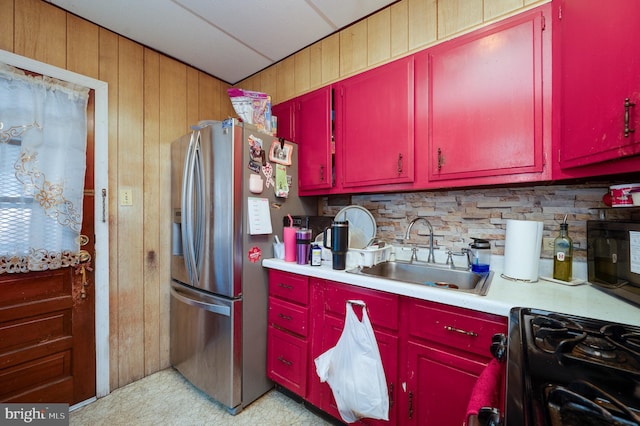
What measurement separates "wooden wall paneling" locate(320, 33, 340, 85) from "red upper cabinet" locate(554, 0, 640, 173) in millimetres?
1267

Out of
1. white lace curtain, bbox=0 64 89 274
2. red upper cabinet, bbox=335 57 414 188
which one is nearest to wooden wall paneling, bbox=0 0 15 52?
white lace curtain, bbox=0 64 89 274

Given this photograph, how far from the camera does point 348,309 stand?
1269 millimetres

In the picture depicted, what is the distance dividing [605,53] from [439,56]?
28.1 inches

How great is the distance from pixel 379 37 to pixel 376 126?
64cm

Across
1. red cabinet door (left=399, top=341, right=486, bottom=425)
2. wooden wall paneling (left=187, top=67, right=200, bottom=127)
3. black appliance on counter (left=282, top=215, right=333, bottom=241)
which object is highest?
wooden wall paneling (left=187, top=67, right=200, bottom=127)

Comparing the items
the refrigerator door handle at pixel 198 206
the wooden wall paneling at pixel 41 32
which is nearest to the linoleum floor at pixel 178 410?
the refrigerator door handle at pixel 198 206

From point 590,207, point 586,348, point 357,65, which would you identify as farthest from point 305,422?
point 357,65

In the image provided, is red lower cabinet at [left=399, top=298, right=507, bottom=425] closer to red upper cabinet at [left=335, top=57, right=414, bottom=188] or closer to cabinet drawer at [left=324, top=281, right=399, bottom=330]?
cabinet drawer at [left=324, top=281, right=399, bottom=330]

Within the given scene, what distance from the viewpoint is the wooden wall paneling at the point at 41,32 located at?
5.05ft

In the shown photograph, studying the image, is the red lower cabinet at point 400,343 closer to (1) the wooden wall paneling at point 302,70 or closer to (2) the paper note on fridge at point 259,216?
(2) the paper note on fridge at point 259,216

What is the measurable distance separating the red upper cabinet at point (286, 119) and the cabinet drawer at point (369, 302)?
1281 millimetres

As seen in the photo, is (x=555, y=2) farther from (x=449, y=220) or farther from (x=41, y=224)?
(x=41, y=224)

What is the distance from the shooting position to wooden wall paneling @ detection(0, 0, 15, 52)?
1484 mm

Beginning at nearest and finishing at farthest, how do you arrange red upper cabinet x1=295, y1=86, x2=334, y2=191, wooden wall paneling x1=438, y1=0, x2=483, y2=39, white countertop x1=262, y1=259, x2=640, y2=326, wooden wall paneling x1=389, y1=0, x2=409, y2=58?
white countertop x1=262, y1=259, x2=640, y2=326, wooden wall paneling x1=438, y1=0, x2=483, y2=39, wooden wall paneling x1=389, y1=0, x2=409, y2=58, red upper cabinet x1=295, y1=86, x2=334, y2=191
